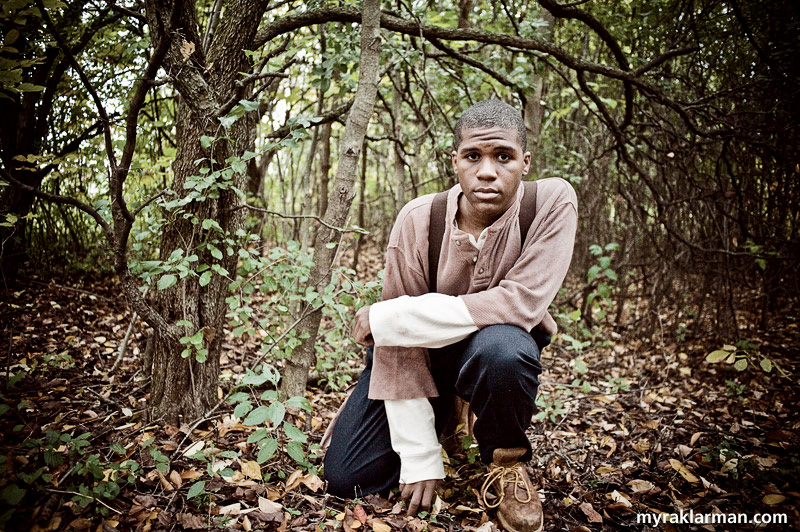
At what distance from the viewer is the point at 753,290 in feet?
15.6

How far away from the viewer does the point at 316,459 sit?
2.28 m

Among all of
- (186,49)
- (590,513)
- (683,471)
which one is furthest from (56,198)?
(683,471)

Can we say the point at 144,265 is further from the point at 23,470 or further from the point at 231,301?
the point at 23,470

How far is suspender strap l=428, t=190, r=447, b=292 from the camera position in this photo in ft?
7.27

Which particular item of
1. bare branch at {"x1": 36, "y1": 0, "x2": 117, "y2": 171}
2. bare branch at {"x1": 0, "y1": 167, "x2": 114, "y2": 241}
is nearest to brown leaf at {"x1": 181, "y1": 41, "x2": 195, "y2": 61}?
bare branch at {"x1": 36, "y1": 0, "x2": 117, "y2": 171}

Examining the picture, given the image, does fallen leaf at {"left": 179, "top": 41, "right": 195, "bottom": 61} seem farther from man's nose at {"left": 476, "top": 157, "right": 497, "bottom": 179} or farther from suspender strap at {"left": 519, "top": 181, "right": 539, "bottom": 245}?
suspender strap at {"left": 519, "top": 181, "right": 539, "bottom": 245}

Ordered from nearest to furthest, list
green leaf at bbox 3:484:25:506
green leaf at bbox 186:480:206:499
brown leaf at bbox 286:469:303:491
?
green leaf at bbox 3:484:25:506, green leaf at bbox 186:480:206:499, brown leaf at bbox 286:469:303:491

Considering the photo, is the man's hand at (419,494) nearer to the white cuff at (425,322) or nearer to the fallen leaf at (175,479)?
the white cuff at (425,322)

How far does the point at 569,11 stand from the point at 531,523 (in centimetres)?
304

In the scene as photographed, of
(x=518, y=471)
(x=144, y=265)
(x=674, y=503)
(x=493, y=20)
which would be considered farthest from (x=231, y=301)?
(x=493, y=20)

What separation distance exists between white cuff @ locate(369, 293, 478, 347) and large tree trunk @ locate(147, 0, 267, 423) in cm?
95

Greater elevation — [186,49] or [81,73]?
[186,49]

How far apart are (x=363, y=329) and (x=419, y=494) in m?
0.75

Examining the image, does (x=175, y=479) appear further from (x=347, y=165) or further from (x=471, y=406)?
(x=347, y=165)
